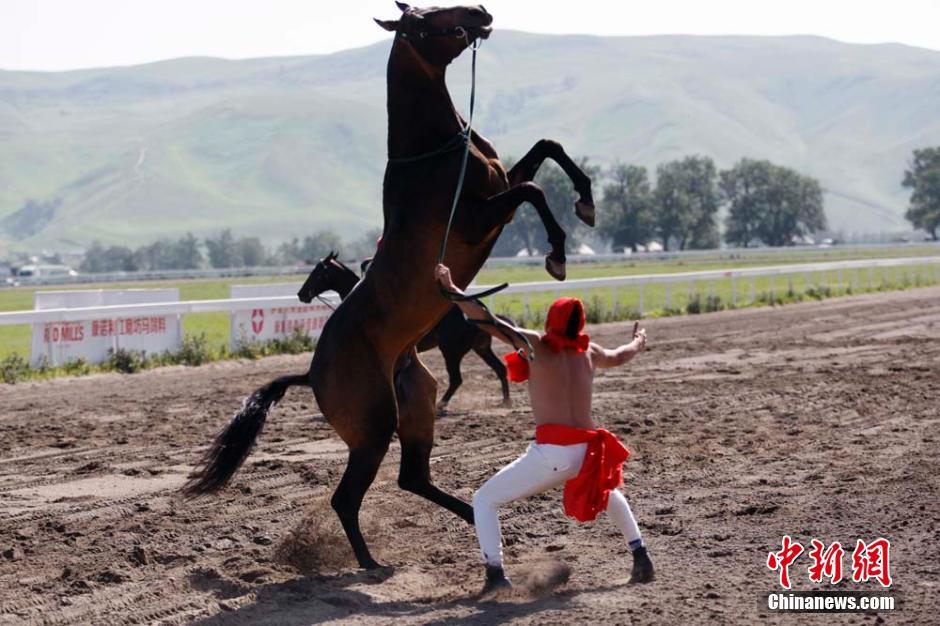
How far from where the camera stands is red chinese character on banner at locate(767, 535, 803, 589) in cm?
626

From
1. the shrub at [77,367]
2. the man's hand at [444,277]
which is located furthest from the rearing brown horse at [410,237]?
the shrub at [77,367]

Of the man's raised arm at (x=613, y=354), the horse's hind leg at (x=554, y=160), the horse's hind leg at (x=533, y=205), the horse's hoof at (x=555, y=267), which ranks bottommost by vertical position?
the man's raised arm at (x=613, y=354)

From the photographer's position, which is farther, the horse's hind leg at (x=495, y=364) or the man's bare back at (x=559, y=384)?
the horse's hind leg at (x=495, y=364)

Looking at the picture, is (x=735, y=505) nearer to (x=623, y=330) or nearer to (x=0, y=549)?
(x=0, y=549)

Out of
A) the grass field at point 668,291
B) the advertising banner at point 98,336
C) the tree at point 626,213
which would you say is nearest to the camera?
the advertising banner at point 98,336

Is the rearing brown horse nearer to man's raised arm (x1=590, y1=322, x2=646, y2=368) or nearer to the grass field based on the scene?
man's raised arm (x1=590, y1=322, x2=646, y2=368)

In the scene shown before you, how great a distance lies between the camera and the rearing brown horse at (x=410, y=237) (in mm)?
7008

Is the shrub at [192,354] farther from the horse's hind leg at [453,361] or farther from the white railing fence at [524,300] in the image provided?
the horse's hind leg at [453,361]

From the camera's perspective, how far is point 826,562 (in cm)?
635

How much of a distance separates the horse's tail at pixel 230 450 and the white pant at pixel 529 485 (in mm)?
1860

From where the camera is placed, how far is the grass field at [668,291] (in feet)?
87.0

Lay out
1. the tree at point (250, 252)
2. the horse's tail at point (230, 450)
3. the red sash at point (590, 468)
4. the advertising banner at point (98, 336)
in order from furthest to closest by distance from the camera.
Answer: the tree at point (250, 252), the advertising banner at point (98, 336), the horse's tail at point (230, 450), the red sash at point (590, 468)

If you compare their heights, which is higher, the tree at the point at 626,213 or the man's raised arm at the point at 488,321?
the tree at the point at 626,213

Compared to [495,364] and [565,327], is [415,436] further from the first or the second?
[495,364]
